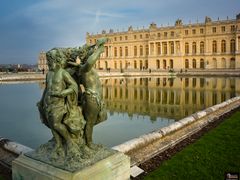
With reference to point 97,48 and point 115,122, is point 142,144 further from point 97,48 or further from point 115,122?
point 115,122

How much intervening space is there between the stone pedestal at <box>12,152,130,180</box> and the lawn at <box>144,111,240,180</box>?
0.81 metres

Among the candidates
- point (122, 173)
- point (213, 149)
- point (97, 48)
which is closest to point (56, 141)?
point (122, 173)

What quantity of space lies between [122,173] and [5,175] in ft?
8.25

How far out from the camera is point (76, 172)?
4.07 metres

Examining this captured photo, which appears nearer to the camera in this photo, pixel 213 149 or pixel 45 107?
Answer: pixel 45 107

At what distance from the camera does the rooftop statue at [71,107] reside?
442 cm

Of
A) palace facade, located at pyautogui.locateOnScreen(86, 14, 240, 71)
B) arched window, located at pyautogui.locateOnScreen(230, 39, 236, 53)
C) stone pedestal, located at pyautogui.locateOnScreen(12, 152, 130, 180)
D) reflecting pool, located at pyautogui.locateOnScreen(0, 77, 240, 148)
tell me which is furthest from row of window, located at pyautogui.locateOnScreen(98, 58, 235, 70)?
stone pedestal, located at pyautogui.locateOnScreen(12, 152, 130, 180)

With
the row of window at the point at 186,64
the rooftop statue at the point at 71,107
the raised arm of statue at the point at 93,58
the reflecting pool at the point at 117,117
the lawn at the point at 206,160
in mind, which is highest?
the row of window at the point at 186,64

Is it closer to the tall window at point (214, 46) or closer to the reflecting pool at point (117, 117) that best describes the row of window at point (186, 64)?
the tall window at point (214, 46)

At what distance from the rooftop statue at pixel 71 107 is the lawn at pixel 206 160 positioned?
1.57 meters

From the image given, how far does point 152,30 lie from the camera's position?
70.1m

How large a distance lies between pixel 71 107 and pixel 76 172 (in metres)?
1.05

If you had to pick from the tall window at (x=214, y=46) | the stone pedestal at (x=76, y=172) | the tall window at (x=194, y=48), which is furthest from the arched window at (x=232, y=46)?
the stone pedestal at (x=76, y=172)

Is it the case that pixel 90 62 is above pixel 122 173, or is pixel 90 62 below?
above
